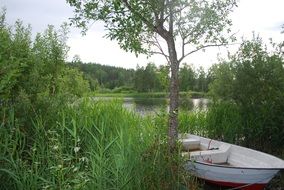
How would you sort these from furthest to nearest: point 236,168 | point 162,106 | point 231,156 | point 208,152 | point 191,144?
point 191,144, point 231,156, point 208,152, point 236,168, point 162,106

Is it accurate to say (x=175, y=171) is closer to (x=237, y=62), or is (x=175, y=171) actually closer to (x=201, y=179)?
(x=201, y=179)

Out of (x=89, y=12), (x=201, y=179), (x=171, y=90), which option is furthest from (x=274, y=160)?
(x=89, y=12)

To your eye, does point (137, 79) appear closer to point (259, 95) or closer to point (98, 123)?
point (259, 95)

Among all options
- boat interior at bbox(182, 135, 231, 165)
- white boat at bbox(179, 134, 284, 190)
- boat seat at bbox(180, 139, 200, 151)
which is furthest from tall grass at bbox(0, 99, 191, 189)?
boat seat at bbox(180, 139, 200, 151)

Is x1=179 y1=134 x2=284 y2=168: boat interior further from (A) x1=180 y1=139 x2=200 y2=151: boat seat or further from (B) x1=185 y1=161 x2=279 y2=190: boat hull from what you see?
(B) x1=185 y1=161 x2=279 y2=190: boat hull

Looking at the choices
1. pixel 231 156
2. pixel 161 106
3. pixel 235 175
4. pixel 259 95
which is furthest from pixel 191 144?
pixel 161 106

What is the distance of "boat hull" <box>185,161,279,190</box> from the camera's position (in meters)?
7.64

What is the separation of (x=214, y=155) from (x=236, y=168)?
1219 mm

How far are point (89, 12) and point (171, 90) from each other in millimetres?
2315

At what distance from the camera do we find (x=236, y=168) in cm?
768

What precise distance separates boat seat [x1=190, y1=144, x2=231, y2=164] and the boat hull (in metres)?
0.50

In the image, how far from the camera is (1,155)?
490 cm

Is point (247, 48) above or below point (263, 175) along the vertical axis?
above

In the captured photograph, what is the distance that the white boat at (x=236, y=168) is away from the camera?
25.0ft
